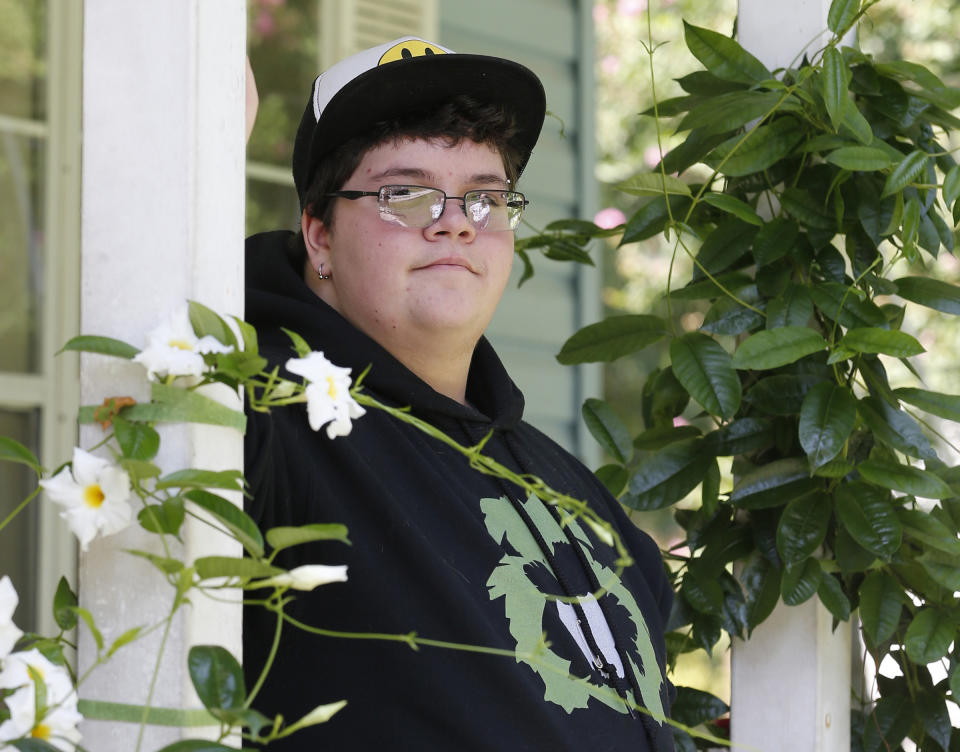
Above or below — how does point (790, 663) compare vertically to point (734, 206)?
below

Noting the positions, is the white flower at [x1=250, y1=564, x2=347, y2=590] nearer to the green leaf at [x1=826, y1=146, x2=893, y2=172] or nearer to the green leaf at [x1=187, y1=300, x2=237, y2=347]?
the green leaf at [x1=187, y1=300, x2=237, y2=347]

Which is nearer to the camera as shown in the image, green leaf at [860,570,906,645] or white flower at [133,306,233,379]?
white flower at [133,306,233,379]

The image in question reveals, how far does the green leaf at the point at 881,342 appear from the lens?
155 centimetres

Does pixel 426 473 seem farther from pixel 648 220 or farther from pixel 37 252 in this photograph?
pixel 37 252

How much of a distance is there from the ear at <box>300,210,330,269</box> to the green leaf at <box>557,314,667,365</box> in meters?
0.43

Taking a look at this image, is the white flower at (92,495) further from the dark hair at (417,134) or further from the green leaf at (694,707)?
the green leaf at (694,707)

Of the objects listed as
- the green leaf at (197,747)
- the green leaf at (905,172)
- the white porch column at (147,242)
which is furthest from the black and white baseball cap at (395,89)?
the green leaf at (197,747)

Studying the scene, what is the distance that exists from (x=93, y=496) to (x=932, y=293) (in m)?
1.30

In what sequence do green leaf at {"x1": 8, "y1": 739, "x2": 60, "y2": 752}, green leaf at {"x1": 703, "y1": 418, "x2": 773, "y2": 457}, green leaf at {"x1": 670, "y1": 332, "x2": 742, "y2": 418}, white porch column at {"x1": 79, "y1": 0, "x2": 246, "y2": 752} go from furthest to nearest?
green leaf at {"x1": 703, "y1": 418, "x2": 773, "y2": 457} < green leaf at {"x1": 670, "y1": 332, "x2": 742, "y2": 418} < white porch column at {"x1": 79, "y1": 0, "x2": 246, "y2": 752} < green leaf at {"x1": 8, "y1": 739, "x2": 60, "y2": 752}

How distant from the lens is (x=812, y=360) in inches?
69.8

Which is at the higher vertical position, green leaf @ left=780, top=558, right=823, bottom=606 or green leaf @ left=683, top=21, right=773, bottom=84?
green leaf @ left=683, top=21, right=773, bottom=84

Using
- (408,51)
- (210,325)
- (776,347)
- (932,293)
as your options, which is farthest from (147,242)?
(932,293)

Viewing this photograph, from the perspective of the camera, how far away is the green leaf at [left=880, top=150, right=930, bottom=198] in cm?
155

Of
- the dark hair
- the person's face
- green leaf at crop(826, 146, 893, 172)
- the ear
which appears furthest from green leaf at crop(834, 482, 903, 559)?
the ear
